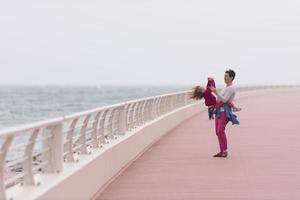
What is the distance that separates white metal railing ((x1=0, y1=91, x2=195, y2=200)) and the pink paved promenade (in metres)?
0.85

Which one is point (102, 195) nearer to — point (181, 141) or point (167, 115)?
point (181, 141)

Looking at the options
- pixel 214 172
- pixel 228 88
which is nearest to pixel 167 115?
pixel 228 88

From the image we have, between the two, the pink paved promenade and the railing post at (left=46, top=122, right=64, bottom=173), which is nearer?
the railing post at (left=46, top=122, right=64, bottom=173)

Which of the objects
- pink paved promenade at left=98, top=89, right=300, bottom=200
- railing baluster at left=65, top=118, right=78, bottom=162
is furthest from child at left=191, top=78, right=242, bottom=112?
railing baluster at left=65, top=118, right=78, bottom=162

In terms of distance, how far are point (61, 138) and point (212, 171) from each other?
5678mm

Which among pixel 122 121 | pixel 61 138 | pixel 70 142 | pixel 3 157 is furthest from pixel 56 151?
pixel 122 121

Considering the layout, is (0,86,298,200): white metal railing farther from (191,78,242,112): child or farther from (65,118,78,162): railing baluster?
(191,78,242,112): child

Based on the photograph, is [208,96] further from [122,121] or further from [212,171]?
[212,171]

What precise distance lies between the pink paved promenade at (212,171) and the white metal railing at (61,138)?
33.5 inches

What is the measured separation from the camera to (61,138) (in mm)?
11211

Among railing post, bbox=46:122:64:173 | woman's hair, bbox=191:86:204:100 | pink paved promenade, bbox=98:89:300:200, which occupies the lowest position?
pink paved promenade, bbox=98:89:300:200

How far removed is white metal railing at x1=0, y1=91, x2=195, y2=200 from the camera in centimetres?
890

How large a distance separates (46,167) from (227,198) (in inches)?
115

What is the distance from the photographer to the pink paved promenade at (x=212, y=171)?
1297cm
